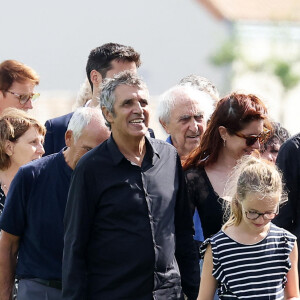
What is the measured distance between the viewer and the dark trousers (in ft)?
17.6

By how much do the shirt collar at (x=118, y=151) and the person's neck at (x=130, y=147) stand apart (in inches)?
1.2

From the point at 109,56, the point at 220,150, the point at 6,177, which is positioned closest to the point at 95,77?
the point at 109,56

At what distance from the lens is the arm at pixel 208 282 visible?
4664 mm

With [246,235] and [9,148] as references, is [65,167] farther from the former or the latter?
[246,235]

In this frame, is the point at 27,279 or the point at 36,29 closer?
the point at 27,279

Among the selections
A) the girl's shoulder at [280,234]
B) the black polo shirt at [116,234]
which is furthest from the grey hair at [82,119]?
the girl's shoulder at [280,234]

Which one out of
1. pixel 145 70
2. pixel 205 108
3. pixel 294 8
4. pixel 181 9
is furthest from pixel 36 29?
pixel 205 108

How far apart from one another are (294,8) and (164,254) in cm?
4368

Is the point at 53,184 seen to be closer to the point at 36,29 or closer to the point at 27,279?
the point at 27,279

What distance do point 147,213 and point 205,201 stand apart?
57 cm

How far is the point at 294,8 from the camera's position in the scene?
47344mm

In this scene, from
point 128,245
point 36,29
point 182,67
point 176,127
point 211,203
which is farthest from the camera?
point 182,67

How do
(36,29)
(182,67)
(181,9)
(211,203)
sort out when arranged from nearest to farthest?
(211,203), (36,29), (182,67), (181,9)

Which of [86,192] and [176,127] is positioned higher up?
[176,127]
